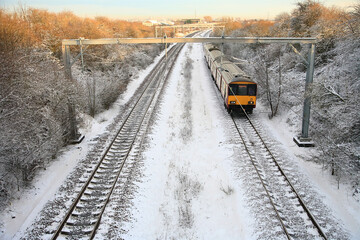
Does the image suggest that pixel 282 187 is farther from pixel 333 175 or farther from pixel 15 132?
pixel 15 132

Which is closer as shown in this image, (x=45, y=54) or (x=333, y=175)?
(x=333, y=175)

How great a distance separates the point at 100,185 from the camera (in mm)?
10094

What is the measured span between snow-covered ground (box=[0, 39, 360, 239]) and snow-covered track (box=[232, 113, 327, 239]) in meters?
0.84

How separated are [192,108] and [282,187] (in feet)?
36.2

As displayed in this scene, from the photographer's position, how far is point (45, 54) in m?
18.5

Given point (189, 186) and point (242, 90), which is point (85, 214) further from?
point (242, 90)

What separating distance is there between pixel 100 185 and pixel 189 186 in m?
3.28

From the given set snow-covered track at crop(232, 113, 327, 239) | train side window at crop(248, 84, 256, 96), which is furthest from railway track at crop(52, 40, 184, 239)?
train side window at crop(248, 84, 256, 96)

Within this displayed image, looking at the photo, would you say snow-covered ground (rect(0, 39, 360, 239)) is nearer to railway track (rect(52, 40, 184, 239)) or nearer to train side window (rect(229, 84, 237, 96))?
railway track (rect(52, 40, 184, 239))

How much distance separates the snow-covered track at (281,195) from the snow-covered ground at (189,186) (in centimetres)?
84

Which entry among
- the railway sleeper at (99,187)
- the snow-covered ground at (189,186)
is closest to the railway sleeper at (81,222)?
the snow-covered ground at (189,186)

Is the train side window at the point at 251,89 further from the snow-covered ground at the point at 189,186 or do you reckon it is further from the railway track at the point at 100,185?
the railway track at the point at 100,185

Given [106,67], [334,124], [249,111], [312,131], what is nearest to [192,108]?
[249,111]

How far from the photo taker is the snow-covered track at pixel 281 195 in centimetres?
787
